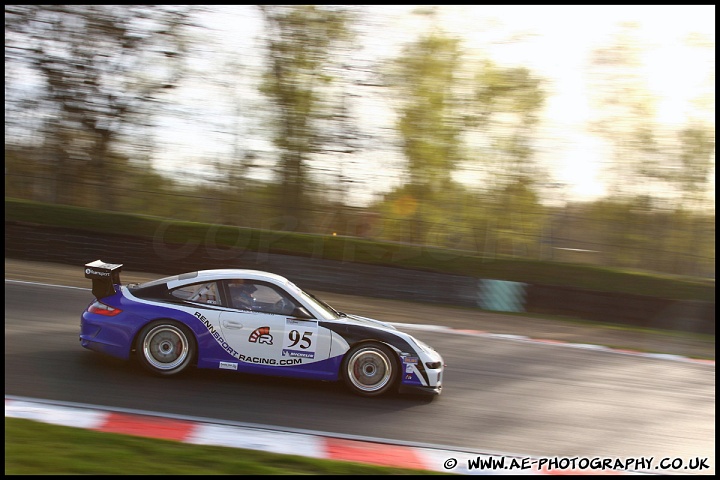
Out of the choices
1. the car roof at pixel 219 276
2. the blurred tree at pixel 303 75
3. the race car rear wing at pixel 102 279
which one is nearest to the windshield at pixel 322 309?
the car roof at pixel 219 276

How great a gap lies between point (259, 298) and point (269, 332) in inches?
14.3

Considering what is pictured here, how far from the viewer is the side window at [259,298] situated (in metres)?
6.27

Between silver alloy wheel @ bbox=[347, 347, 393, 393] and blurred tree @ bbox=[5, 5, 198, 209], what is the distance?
47.8ft

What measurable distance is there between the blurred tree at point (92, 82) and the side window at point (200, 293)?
13768 mm

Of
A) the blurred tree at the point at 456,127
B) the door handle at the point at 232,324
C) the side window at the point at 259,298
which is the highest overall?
the blurred tree at the point at 456,127

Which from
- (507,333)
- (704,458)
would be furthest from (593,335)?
(704,458)

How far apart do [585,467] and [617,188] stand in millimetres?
17525

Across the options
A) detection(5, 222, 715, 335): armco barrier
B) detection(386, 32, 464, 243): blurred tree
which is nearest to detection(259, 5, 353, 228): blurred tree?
detection(386, 32, 464, 243): blurred tree

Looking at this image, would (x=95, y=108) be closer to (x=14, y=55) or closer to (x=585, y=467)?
(x=14, y=55)

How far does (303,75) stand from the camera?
19375 mm

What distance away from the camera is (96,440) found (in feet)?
A: 15.1

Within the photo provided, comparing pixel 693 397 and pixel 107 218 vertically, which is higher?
pixel 107 218

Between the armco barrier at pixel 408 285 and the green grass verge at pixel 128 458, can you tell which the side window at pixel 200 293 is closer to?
the green grass verge at pixel 128 458

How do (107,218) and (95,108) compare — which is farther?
(95,108)
